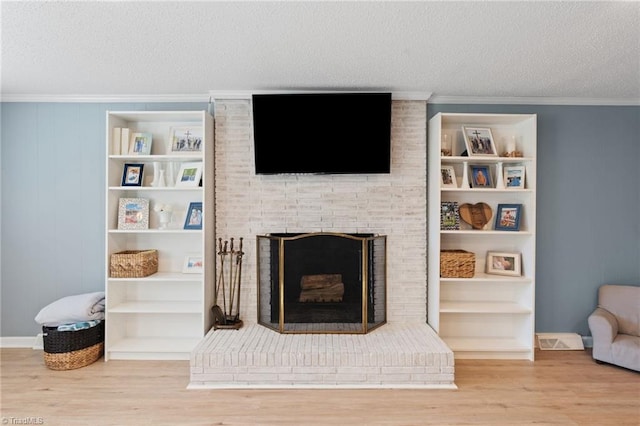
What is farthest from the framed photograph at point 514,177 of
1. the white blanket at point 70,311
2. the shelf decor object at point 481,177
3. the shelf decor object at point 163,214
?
the white blanket at point 70,311

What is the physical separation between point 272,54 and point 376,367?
7.62 feet

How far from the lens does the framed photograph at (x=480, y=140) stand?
3.52 metres

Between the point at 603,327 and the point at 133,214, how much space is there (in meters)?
4.09

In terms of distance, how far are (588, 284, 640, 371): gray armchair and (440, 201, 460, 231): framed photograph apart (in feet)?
4.40

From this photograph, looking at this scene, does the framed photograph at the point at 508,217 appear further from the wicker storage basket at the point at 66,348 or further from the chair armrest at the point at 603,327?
the wicker storage basket at the point at 66,348

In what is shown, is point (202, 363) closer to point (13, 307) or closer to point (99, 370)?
point (99, 370)

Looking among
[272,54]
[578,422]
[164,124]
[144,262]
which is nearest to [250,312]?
[144,262]

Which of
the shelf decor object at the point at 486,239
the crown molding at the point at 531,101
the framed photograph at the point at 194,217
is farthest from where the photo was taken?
the crown molding at the point at 531,101

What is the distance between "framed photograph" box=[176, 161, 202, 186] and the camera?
3.47 metres

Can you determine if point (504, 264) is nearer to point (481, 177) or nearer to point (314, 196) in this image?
point (481, 177)

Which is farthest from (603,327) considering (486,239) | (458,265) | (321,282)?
(321,282)

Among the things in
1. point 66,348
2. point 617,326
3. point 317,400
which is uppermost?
point 617,326

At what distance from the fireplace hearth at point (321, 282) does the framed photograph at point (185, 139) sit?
3.49 ft

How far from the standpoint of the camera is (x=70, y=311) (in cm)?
332
